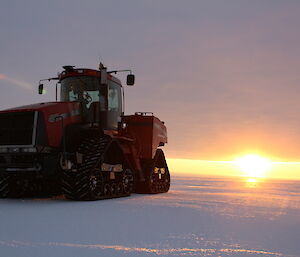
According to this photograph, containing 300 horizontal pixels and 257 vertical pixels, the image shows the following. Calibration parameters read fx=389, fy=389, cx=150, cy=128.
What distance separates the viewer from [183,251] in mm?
4621

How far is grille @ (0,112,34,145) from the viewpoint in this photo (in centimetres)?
1014

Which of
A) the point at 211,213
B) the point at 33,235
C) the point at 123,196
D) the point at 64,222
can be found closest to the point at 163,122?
the point at 123,196

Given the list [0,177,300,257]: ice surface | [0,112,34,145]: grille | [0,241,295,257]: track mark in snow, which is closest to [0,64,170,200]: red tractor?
[0,112,34,145]: grille

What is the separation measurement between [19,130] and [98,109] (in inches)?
92.2

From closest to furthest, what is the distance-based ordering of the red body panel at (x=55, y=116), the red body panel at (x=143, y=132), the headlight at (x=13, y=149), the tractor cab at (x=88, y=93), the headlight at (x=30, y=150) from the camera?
the headlight at (x=30, y=150) < the headlight at (x=13, y=149) < the red body panel at (x=55, y=116) < the tractor cab at (x=88, y=93) < the red body panel at (x=143, y=132)

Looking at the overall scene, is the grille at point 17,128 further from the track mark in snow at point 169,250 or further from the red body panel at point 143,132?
the track mark in snow at point 169,250

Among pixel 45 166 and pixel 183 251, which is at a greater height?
pixel 45 166

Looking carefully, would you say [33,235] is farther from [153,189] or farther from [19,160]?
[153,189]

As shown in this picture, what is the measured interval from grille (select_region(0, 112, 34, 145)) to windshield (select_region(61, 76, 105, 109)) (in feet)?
5.52

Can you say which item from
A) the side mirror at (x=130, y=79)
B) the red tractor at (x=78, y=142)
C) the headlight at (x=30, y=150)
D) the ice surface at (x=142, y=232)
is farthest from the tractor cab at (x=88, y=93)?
the ice surface at (x=142, y=232)

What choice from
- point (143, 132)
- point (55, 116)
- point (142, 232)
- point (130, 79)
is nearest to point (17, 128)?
point (55, 116)

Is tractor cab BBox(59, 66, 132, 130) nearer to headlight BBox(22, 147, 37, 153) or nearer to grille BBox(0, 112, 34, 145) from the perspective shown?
grille BBox(0, 112, 34, 145)

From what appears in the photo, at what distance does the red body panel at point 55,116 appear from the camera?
10.1m

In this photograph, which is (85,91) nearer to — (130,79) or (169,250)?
(130,79)
